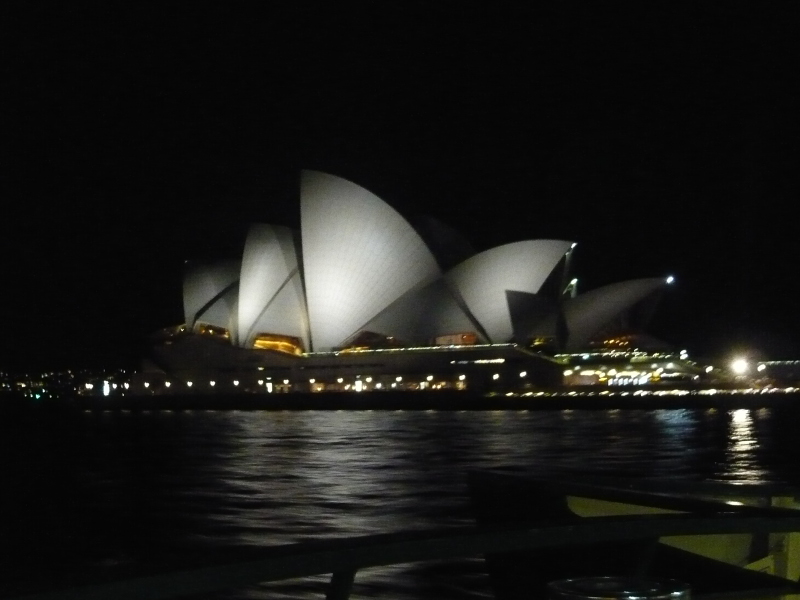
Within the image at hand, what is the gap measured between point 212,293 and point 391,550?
204ft

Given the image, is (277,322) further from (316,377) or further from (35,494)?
(35,494)

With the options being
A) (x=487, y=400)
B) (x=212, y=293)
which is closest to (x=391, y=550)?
(x=487, y=400)

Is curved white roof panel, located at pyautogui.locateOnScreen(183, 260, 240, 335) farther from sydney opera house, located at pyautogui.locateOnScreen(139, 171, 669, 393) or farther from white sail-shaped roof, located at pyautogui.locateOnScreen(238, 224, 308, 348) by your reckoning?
white sail-shaped roof, located at pyautogui.locateOnScreen(238, 224, 308, 348)

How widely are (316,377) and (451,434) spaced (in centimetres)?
3473

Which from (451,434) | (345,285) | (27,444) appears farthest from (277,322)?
(451,434)

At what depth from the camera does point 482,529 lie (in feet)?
7.42

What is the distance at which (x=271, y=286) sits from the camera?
189 feet

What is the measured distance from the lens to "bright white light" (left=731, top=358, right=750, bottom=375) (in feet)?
222

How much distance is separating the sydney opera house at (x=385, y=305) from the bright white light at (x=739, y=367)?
30.6ft

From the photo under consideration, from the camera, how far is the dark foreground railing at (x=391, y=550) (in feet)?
5.96

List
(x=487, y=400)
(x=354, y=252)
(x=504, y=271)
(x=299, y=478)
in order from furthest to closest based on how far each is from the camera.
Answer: (x=504, y=271) < (x=487, y=400) < (x=354, y=252) < (x=299, y=478)

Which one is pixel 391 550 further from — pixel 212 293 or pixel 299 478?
pixel 212 293

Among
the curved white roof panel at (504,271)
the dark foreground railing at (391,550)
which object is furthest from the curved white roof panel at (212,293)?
the dark foreground railing at (391,550)

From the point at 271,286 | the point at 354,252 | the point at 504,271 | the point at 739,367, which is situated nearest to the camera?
the point at 354,252
